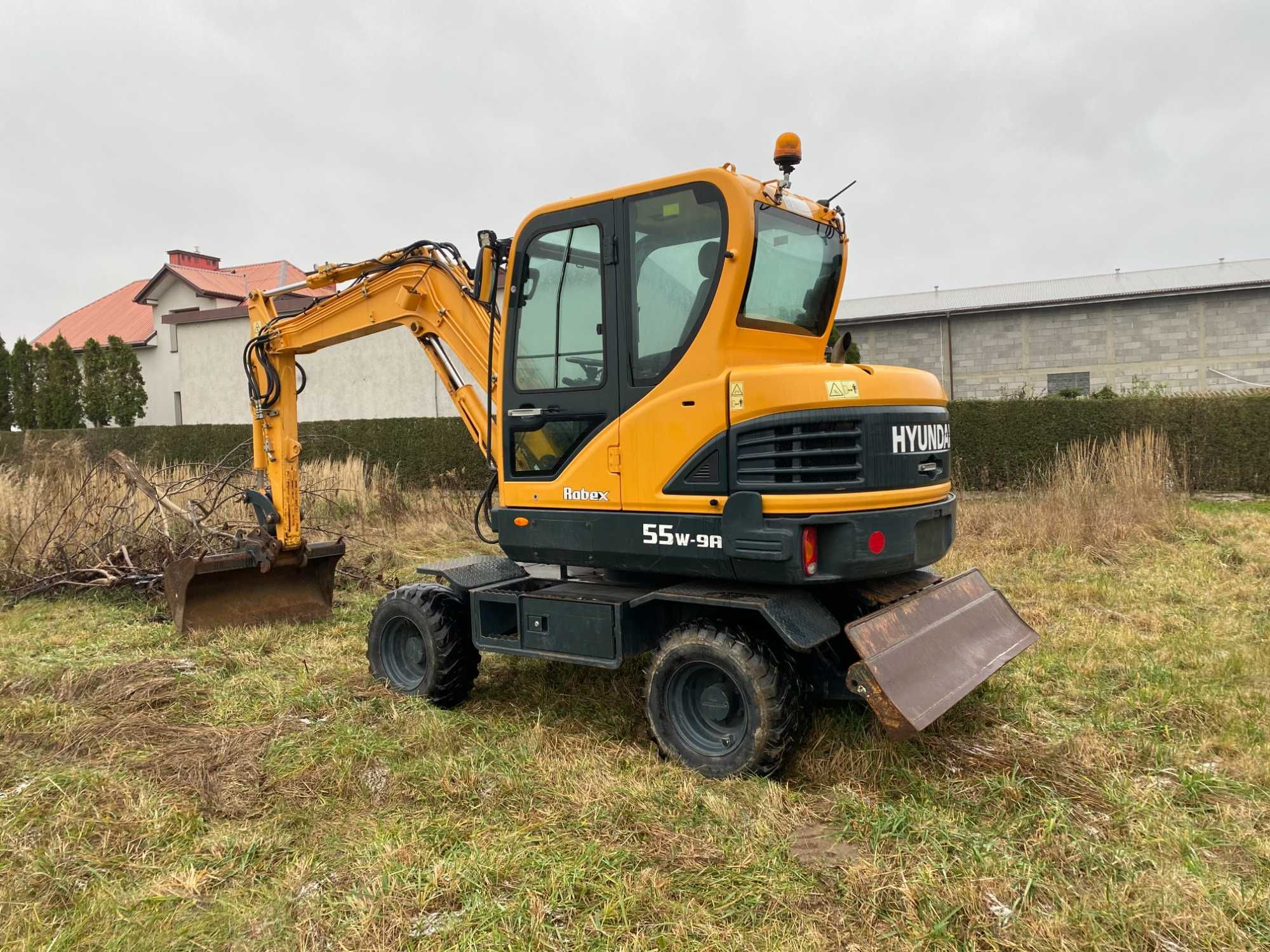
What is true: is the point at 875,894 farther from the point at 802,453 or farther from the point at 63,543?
the point at 63,543

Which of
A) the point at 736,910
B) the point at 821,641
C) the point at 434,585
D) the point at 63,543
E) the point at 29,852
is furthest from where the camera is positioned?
the point at 63,543

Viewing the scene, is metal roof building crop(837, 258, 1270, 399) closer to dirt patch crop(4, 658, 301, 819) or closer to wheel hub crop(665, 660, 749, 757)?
wheel hub crop(665, 660, 749, 757)

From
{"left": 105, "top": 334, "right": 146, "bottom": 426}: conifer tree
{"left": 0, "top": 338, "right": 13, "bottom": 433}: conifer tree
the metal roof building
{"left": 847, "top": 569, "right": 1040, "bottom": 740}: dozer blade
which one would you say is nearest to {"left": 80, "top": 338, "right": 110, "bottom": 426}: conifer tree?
{"left": 105, "top": 334, "right": 146, "bottom": 426}: conifer tree

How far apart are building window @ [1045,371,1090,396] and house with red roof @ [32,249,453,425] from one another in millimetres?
15941

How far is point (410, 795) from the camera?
3.86 meters

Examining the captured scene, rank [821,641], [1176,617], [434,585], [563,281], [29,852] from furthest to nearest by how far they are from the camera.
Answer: [1176,617] < [434,585] < [563,281] < [821,641] < [29,852]

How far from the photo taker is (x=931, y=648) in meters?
4.08

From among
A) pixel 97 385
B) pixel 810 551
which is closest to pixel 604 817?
pixel 810 551

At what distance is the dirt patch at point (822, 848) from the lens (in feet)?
10.7

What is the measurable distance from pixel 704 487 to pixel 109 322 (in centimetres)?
3967

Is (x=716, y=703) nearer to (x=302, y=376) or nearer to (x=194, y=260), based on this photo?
(x=302, y=376)

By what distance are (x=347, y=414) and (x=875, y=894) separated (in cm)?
2440

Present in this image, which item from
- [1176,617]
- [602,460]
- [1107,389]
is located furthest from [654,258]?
[1107,389]

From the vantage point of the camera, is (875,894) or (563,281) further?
(563,281)
